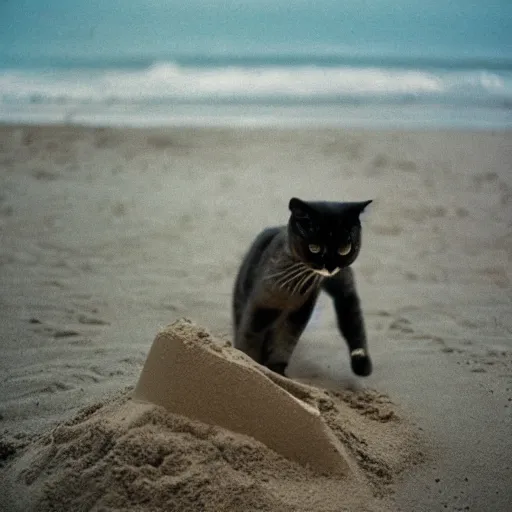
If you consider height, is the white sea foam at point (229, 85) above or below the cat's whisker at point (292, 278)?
above

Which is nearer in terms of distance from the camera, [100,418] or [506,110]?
[100,418]

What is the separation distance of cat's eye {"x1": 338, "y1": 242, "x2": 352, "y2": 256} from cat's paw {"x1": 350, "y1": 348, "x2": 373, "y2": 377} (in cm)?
48

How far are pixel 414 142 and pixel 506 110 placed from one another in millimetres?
683

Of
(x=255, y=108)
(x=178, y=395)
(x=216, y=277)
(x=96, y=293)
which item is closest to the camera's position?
(x=178, y=395)

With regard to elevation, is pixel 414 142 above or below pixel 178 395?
above

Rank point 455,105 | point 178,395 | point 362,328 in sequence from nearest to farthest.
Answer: point 178,395
point 362,328
point 455,105

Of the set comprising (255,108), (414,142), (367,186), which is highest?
(255,108)

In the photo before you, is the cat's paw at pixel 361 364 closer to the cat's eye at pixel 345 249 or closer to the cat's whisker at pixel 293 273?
the cat's whisker at pixel 293 273

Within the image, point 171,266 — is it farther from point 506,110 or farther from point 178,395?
point 506,110

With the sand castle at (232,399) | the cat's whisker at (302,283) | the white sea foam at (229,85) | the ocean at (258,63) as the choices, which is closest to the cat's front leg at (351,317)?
the cat's whisker at (302,283)

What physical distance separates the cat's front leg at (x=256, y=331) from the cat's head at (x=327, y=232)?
0.34 meters

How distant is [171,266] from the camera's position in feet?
10.2

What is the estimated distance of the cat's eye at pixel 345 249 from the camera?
179 centimetres

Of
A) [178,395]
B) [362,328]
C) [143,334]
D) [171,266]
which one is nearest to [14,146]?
[171,266]
